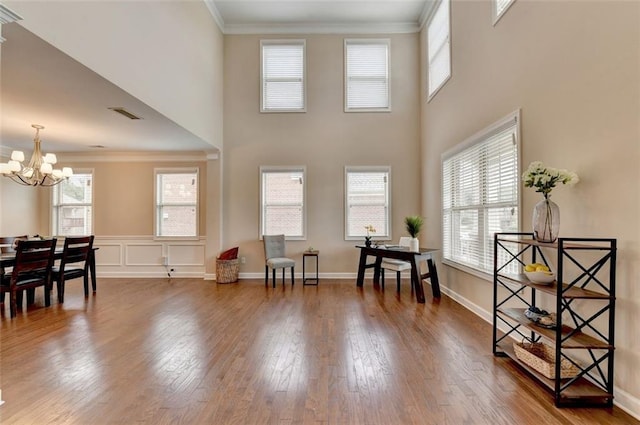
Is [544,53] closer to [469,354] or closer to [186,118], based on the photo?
[469,354]

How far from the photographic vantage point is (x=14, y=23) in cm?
211

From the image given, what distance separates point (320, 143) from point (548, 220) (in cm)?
452

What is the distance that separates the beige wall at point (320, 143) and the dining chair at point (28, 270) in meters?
2.72

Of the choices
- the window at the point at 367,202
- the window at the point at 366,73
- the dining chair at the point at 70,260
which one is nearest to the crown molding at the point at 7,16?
the dining chair at the point at 70,260

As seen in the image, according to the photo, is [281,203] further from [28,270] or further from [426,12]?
[426,12]

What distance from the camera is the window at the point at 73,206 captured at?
21.1ft

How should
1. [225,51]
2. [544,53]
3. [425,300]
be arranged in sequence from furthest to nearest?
[225,51], [425,300], [544,53]

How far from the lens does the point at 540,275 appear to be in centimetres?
226

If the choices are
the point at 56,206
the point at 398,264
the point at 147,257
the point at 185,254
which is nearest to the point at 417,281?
the point at 398,264

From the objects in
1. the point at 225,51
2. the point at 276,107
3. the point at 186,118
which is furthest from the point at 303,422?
the point at 225,51

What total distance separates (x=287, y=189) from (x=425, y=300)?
3.31m

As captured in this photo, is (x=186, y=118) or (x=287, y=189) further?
(x=287, y=189)

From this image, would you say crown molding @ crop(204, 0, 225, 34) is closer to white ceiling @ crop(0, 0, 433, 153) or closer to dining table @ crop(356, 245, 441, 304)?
white ceiling @ crop(0, 0, 433, 153)

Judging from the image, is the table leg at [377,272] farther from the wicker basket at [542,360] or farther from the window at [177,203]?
the window at [177,203]
